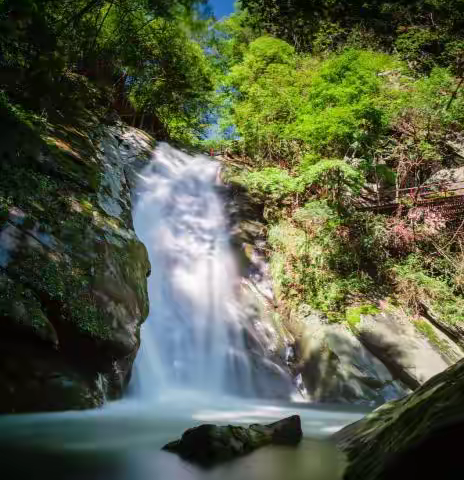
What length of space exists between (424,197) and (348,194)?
2.72m

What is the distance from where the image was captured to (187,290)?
33.3ft

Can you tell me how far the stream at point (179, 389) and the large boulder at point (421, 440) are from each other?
425 mm

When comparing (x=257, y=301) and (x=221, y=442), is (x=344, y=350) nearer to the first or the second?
(x=257, y=301)

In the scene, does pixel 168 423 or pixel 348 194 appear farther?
pixel 348 194

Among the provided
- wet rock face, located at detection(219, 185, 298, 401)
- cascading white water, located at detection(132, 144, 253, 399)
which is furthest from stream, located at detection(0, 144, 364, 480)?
wet rock face, located at detection(219, 185, 298, 401)

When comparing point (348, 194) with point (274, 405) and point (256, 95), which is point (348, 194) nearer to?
point (256, 95)

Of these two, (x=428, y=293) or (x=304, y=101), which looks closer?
(x=428, y=293)

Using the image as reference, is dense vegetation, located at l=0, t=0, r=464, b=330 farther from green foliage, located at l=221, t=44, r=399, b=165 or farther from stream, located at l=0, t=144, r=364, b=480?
stream, located at l=0, t=144, r=364, b=480

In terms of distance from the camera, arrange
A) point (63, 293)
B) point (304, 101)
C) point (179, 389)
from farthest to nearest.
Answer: point (304, 101), point (179, 389), point (63, 293)

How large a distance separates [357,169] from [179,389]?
27.2 ft

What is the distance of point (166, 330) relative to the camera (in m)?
9.01

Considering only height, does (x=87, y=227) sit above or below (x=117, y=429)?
above

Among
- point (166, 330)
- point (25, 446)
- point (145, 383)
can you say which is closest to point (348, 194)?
point (166, 330)

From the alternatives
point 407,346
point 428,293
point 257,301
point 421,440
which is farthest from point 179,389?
point 428,293
